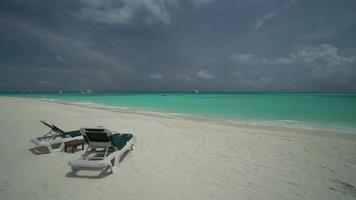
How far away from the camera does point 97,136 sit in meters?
5.48

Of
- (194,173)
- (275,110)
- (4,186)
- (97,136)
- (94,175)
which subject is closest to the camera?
(4,186)

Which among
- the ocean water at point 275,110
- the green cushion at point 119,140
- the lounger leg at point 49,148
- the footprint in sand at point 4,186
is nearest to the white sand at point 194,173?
the footprint in sand at point 4,186

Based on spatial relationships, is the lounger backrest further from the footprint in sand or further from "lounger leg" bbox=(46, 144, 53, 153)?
the footprint in sand

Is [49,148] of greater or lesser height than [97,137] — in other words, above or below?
below

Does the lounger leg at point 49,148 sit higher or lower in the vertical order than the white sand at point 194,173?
higher

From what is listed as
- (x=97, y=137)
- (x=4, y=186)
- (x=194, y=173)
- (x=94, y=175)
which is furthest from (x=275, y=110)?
(x=4, y=186)

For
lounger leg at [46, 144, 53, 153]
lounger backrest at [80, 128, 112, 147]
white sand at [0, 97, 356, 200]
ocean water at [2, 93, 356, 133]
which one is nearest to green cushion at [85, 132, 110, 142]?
lounger backrest at [80, 128, 112, 147]

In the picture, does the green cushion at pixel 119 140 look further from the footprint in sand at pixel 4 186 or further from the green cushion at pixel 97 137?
the footprint in sand at pixel 4 186

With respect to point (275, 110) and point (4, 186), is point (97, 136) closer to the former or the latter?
point (4, 186)

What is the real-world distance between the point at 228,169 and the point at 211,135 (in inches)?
156

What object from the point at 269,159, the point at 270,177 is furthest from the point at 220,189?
the point at 269,159

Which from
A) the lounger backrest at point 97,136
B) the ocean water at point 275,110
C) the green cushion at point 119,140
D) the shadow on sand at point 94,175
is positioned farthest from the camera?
the ocean water at point 275,110

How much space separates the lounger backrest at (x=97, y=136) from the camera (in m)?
5.33

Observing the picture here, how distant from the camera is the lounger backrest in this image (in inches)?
210
